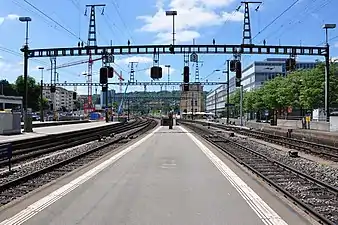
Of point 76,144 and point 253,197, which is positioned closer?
point 253,197

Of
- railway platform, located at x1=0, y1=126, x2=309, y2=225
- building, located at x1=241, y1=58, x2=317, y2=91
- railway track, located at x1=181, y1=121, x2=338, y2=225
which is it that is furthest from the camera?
building, located at x1=241, y1=58, x2=317, y2=91

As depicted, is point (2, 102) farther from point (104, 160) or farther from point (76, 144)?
point (104, 160)

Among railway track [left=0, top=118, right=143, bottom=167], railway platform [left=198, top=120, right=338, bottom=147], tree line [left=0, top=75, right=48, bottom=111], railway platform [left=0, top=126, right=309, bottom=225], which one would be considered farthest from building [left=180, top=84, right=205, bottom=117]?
railway platform [left=0, top=126, right=309, bottom=225]

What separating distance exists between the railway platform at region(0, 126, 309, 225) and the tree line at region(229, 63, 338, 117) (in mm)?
44602

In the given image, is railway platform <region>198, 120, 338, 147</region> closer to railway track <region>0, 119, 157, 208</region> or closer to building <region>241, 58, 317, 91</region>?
railway track <region>0, 119, 157, 208</region>

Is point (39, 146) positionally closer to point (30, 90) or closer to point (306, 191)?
point (306, 191)

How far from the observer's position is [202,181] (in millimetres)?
14367

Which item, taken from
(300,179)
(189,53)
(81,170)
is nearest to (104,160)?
(81,170)

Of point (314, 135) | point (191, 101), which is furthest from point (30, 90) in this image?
point (314, 135)

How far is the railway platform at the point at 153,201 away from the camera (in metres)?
8.83

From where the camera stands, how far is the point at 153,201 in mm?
10734

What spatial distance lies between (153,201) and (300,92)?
56568 millimetres

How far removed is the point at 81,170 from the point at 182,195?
7160 mm

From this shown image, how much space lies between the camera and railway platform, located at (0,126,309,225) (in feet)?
29.0
